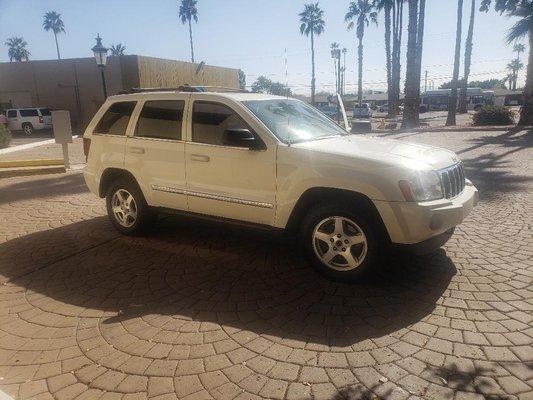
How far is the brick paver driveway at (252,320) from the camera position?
8.88ft

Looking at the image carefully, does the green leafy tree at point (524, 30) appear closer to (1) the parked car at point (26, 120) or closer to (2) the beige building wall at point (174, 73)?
(2) the beige building wall at point (174, 73)

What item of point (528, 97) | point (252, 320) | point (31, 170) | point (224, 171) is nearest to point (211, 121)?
point (224, 171)

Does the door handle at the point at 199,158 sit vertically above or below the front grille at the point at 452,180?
above

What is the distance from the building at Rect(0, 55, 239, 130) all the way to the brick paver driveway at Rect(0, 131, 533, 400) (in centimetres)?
2679

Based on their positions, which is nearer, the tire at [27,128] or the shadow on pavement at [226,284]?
the shadow on pavement at [226,284]

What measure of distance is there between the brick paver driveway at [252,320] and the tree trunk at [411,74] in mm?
17411

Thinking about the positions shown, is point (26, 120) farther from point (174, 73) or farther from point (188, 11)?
point (188, 11)

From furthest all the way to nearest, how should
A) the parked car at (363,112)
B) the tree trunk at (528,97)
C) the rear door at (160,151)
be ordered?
1. the parked car at (363,112)
2. the tree trunk at (528,97)
3. the rear door at (160,151)

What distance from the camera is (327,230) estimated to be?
4.07 metres

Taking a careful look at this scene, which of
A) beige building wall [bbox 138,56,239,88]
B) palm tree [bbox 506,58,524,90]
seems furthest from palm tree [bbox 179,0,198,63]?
palm tree [bbox 506,58,524,90]

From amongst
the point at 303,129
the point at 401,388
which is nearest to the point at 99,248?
the point at 303,129

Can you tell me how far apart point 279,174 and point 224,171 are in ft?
2.34

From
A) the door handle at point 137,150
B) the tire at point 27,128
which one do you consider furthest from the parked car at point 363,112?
the door handle at point 137,150

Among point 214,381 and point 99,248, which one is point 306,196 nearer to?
point 214,381
